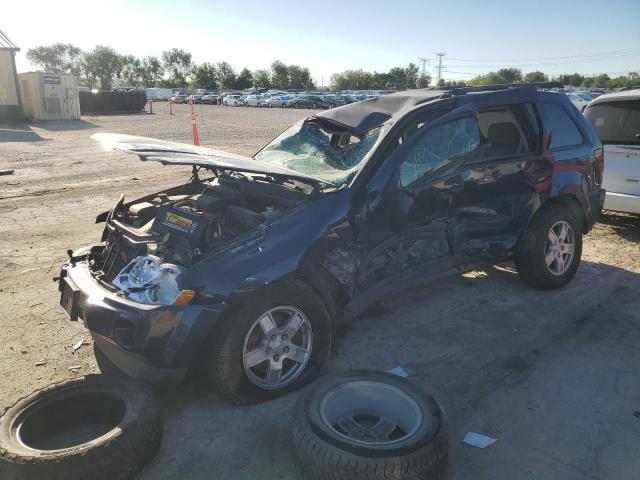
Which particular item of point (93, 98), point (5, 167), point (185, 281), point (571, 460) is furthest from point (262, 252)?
point (93, 98)

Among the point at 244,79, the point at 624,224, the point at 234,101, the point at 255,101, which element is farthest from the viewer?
the point at 244,79

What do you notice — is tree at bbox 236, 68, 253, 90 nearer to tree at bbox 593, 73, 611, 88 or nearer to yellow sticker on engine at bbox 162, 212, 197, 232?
tree at bbox 593, 73, 611, 88

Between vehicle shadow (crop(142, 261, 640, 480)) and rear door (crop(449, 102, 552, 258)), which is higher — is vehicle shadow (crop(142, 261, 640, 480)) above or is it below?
below

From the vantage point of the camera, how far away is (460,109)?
4035 millimetres

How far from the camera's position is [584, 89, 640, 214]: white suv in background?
613 centimetres

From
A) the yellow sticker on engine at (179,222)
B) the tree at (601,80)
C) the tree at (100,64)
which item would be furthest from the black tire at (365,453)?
the tree at (100,64)

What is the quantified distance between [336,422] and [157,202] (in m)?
2.49

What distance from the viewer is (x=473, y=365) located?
3609 mm

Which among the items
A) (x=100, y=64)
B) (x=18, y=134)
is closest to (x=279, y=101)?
(x=18, y=134)

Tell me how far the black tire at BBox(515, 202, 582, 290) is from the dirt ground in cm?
16

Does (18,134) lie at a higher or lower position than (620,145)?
lower

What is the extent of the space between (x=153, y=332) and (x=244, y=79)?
110 m

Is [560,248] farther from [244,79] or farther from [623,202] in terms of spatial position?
[244,79]

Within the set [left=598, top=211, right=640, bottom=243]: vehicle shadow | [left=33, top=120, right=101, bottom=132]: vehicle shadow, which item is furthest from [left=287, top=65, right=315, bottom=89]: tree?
[left=598, top=211, right=640, bottom=243]: vehicle shadow
